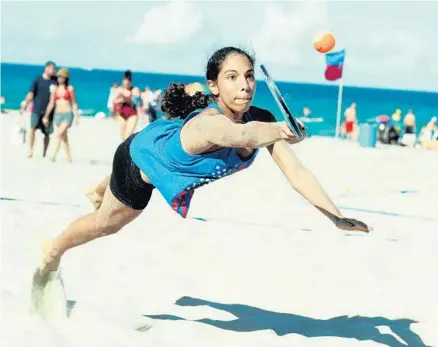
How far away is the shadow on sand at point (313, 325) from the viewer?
4434mm

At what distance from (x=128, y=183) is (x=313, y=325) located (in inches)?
58.6

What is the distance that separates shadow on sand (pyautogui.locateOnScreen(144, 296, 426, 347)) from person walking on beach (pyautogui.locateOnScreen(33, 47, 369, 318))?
Answer: 0.91 metres

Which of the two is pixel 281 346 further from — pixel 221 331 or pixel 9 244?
pixel 9 244

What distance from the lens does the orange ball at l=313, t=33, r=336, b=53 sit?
520 centimetres

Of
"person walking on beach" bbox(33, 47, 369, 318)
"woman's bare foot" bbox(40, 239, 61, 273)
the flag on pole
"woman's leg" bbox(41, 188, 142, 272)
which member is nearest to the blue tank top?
"person walking on beach" bbox(33, 47, 369, 318)

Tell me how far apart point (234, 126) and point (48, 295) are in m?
1.75

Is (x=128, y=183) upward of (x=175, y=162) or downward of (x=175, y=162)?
downward

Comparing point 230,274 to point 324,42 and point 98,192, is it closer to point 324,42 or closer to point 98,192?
point 98,192

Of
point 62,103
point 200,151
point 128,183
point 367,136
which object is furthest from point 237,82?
point 367,136

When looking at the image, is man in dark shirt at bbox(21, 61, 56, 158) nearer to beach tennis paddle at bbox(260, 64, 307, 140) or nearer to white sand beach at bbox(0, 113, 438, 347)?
white sand beach at bbox(0, 113, 438, 347)

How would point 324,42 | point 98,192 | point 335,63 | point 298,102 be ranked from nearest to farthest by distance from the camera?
point 98,192 → point 324,42 → point 335,63 → point 298,102

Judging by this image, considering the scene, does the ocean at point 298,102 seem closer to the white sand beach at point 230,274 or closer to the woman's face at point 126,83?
the white sand beach at point 230,274

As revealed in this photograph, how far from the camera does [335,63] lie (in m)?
20.5

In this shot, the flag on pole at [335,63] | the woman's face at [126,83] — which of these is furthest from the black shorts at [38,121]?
the flag on pole at [335,63]
